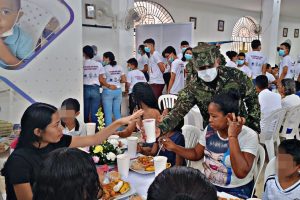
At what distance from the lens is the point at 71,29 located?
4125 millimetres

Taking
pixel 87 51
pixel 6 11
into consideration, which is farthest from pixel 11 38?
pixel 87 51

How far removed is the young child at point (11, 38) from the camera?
11.9ft

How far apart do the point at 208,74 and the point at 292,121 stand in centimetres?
218

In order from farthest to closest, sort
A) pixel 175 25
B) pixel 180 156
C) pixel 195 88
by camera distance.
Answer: pixel 175 25 < pixel 195 88 < pixel 180 156

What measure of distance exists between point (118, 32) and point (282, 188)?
5244 mm

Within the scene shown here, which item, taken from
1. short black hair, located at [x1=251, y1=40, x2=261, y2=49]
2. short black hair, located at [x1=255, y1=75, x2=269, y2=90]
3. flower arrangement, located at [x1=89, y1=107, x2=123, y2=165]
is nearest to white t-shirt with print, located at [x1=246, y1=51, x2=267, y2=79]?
short black hair, located at [x1=251, y1=40, x2=261, y2=49]

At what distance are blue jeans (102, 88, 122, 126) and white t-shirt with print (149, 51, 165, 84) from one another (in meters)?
1.03

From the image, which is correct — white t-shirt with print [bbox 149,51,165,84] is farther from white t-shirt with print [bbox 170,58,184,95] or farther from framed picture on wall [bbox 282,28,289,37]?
framed picture on wall [bbox 282,28,289,37]

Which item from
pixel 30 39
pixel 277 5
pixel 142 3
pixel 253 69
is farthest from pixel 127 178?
pixel 277 5

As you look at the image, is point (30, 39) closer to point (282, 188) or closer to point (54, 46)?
point (54, 46)

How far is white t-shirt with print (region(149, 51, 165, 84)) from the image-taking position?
5984 mm

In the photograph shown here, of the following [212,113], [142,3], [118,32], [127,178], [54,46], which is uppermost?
[142,3]

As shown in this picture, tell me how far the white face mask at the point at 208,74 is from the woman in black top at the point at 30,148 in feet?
3.77

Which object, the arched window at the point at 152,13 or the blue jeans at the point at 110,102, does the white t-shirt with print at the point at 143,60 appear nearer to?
the arched window at the point at 152,13
